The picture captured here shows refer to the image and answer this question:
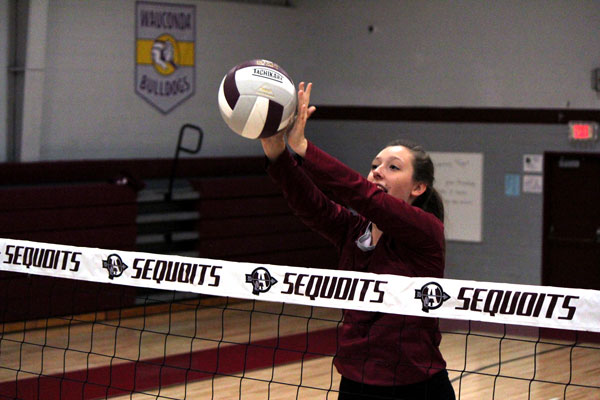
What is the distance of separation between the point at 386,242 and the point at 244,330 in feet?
25.5

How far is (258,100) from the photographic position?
11.1 ft

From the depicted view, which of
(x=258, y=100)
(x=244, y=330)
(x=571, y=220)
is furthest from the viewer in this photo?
(x=571, y=220)

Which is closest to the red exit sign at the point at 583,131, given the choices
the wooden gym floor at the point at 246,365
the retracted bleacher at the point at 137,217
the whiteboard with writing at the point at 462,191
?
the whiteboard with writing at the point at 462,191

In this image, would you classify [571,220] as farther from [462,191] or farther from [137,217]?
[137,217]

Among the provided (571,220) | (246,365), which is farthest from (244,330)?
(571,220)

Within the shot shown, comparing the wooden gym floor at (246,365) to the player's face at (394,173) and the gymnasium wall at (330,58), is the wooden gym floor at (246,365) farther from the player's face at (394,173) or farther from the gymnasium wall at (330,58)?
the player's face at (394,173)

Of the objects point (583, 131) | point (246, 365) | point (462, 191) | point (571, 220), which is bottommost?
point (246, 365)

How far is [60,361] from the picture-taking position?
9.26 meters

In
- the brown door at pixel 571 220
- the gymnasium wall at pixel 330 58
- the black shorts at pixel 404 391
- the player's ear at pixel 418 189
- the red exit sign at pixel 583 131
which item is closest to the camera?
the black shorts at pixel 404 391

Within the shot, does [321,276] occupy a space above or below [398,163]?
below

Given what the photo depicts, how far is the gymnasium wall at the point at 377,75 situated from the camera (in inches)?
462

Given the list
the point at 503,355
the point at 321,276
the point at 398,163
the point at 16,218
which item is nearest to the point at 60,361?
the point at 16,218

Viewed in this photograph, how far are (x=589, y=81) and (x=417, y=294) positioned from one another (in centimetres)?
871

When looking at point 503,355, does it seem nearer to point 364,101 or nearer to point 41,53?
point 364,101
